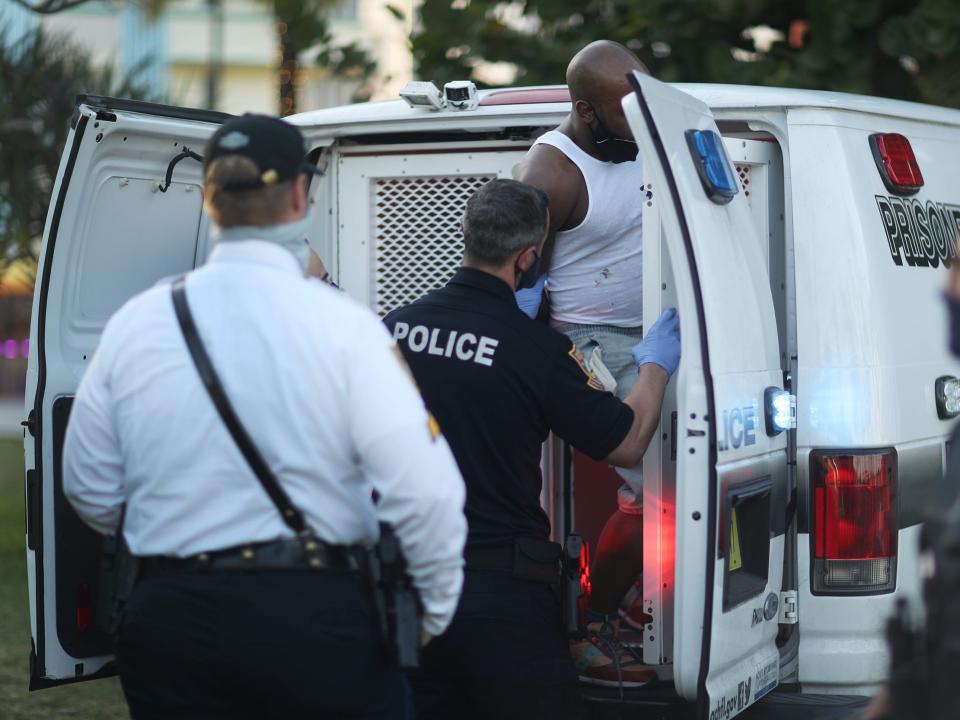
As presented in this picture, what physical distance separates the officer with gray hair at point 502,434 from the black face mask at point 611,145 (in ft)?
2.17

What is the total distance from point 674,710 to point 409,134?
2160mm

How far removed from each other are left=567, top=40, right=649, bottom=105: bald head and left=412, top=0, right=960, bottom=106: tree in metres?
3.54

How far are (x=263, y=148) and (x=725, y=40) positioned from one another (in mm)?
6030

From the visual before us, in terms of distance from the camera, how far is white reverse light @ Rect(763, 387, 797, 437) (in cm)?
368

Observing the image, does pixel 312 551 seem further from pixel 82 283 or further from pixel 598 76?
pixel 598 76

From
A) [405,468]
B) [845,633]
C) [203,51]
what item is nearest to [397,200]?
[845,633]

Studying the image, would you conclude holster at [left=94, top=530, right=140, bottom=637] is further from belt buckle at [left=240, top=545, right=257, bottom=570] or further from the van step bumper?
the van step bumper

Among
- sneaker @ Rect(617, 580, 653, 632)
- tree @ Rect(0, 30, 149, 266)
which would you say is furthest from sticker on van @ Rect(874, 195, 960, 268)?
tree @ Rect(0, 30, 149, 266)

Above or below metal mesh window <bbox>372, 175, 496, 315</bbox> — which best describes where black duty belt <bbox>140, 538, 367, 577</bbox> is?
below

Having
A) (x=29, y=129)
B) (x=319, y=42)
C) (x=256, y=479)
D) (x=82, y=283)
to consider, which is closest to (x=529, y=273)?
(x=82, y=283)

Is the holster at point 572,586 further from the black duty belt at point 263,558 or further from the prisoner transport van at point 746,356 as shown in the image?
the black duty belt at point 263,558

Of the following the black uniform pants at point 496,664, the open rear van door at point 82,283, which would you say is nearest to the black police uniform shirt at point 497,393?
the black uniform pants at point 496,664

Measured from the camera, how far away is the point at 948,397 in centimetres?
420

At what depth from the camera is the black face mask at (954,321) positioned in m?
2.56
